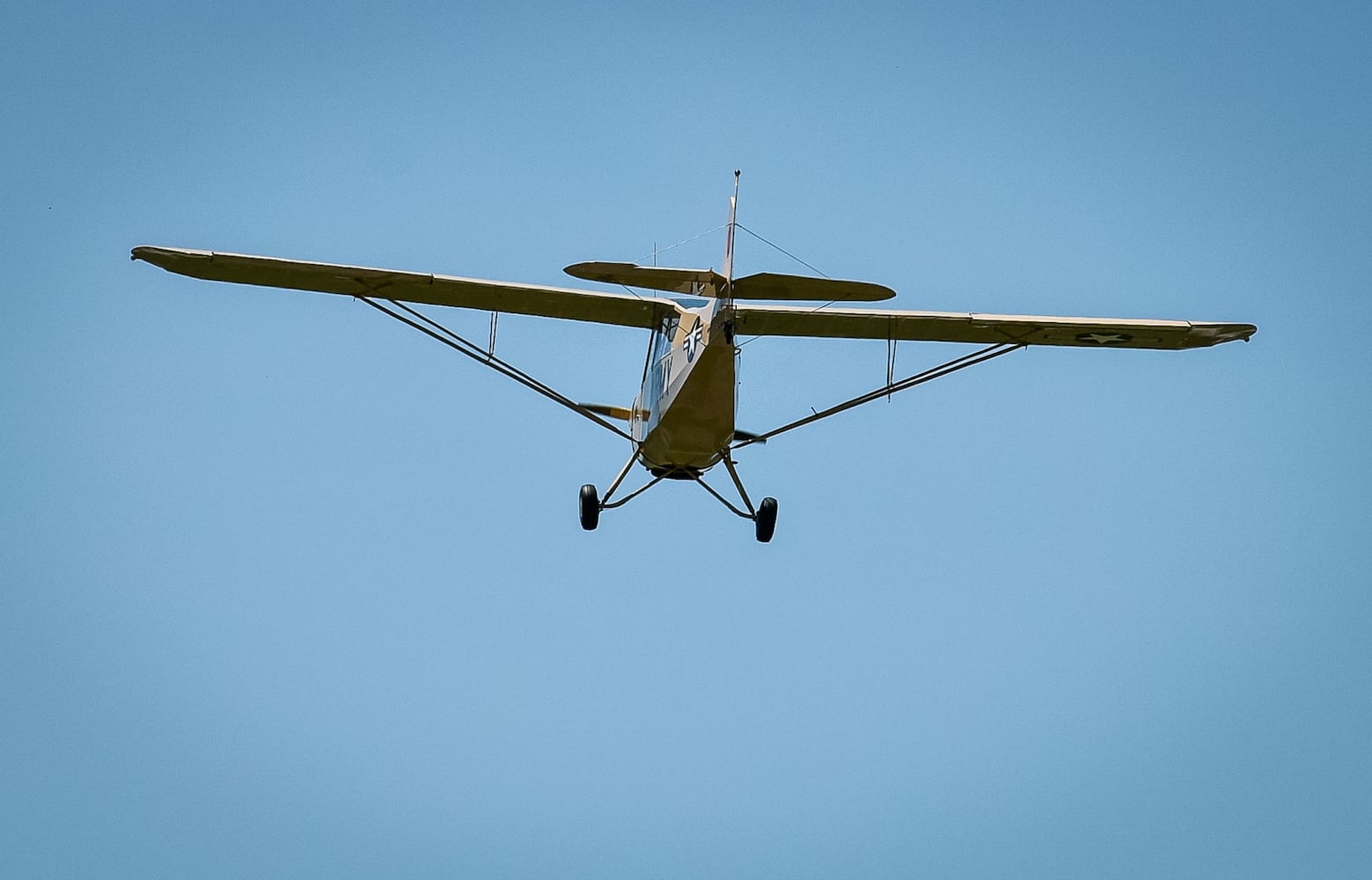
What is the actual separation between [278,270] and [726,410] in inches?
192

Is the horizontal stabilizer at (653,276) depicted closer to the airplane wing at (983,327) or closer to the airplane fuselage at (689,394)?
the airplane fuselage at (689,394)

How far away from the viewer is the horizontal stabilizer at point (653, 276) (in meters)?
A: 15.1

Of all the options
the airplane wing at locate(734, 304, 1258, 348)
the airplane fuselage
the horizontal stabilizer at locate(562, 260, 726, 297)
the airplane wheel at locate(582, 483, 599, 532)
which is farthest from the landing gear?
the horizontal stabilizer at locate(562, 260, 726, 297)

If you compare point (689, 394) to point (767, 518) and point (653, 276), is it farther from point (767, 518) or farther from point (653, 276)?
point (767, 518)

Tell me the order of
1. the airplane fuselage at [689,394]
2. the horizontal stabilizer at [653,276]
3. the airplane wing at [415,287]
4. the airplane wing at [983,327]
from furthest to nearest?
the airplane wing at [983,327]
the airplane wing at [415,287]
the airplane fuselage at [689,394]
the horizontal stabilizer at [653,276]

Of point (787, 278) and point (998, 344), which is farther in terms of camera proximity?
point (998, 344)

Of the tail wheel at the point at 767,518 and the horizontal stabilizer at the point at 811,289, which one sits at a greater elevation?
the horizontal stabilizer at the point at 811,289

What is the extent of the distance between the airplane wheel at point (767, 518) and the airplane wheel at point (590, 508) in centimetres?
182

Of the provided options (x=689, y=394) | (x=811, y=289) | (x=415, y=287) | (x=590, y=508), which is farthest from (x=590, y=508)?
(x=811, y=289)

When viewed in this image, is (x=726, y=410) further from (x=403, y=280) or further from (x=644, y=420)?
(x=403, y=280)

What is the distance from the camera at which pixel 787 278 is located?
1563 centimetres

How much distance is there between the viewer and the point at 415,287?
17.5 meters

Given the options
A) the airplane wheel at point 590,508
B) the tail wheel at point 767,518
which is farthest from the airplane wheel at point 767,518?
the airplane wheel at point 590,508

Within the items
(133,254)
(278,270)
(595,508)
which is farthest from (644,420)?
(133,254)
